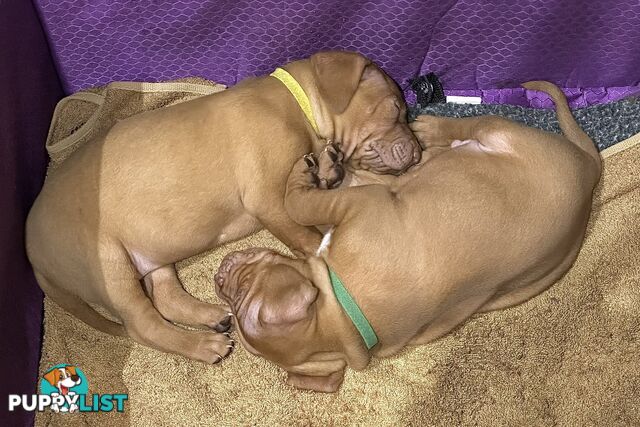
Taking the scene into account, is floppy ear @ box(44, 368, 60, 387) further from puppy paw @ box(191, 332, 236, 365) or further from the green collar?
the green collar

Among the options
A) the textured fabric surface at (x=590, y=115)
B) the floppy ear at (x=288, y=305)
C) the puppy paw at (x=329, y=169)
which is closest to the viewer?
the floppy ear at (x=288, y=305)

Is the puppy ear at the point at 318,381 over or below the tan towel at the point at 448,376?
over

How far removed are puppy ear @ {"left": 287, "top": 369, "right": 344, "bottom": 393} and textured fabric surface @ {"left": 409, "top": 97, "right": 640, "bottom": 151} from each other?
1.35 m

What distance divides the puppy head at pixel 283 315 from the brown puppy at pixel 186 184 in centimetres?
34

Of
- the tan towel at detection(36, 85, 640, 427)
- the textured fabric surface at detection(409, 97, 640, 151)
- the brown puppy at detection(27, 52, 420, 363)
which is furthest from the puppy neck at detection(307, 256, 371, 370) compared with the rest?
the textured fabric surface at detection(409, 97, 640, 151)

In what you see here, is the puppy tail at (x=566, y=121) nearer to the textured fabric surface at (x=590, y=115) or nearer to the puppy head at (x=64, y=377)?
the textured fabric surface at (x=590, y=115)

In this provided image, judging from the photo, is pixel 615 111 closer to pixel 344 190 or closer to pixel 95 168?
pixel 344 190

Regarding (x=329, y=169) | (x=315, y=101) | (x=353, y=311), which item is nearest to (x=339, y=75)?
(x=315, y=101)

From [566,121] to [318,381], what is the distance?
1577mm

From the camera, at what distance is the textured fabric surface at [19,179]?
2996 millimetres

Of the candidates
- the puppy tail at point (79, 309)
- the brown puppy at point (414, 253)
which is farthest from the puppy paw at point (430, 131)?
the puppy tail at point (79, 309)

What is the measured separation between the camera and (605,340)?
11.1 feet

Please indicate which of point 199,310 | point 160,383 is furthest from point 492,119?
point 160,383

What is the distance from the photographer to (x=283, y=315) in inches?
96.7
